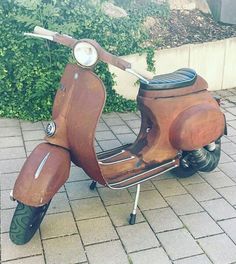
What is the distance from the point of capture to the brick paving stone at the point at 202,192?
3.17 meters

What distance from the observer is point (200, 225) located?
2824 mm

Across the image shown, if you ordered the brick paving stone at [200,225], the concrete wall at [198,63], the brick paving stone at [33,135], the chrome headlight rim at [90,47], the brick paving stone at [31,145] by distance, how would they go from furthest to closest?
the concrete wall at [198,63]
the brick paving stone at [33,135]
the brick paving stone at [31,145]
the brick paving stone at [200,225]
the chrome headlight rim at [90,47]

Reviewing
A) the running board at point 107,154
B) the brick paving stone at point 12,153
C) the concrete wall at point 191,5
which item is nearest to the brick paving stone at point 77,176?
the running board at point 107,154

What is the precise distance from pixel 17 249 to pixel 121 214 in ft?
2.61

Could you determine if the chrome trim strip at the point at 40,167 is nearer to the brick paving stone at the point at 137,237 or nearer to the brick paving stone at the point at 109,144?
the brick paving stone at the point at 137,237

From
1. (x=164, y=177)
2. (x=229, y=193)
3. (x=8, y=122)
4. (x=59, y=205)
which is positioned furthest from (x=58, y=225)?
(x=8, y=122)

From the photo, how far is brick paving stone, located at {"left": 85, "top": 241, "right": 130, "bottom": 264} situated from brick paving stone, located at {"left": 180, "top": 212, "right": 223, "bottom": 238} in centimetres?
55

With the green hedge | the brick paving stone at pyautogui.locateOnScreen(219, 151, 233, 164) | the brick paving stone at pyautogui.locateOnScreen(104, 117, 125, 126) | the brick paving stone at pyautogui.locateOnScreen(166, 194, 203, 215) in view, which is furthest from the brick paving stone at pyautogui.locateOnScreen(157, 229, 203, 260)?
the green hedge

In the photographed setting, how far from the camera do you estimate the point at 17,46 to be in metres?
4.24

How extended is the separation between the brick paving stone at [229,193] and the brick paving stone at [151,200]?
20.3 inches

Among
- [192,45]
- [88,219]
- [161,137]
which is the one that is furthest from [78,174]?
[192,45]

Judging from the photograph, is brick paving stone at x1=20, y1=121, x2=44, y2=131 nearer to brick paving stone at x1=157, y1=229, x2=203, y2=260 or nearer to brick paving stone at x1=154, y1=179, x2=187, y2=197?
brick paving stone at x1=154, y1=179, x2=187, y2=197

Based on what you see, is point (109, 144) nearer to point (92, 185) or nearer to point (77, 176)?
point (77, 176)

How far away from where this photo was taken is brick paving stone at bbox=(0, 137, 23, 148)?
12.7 ft
